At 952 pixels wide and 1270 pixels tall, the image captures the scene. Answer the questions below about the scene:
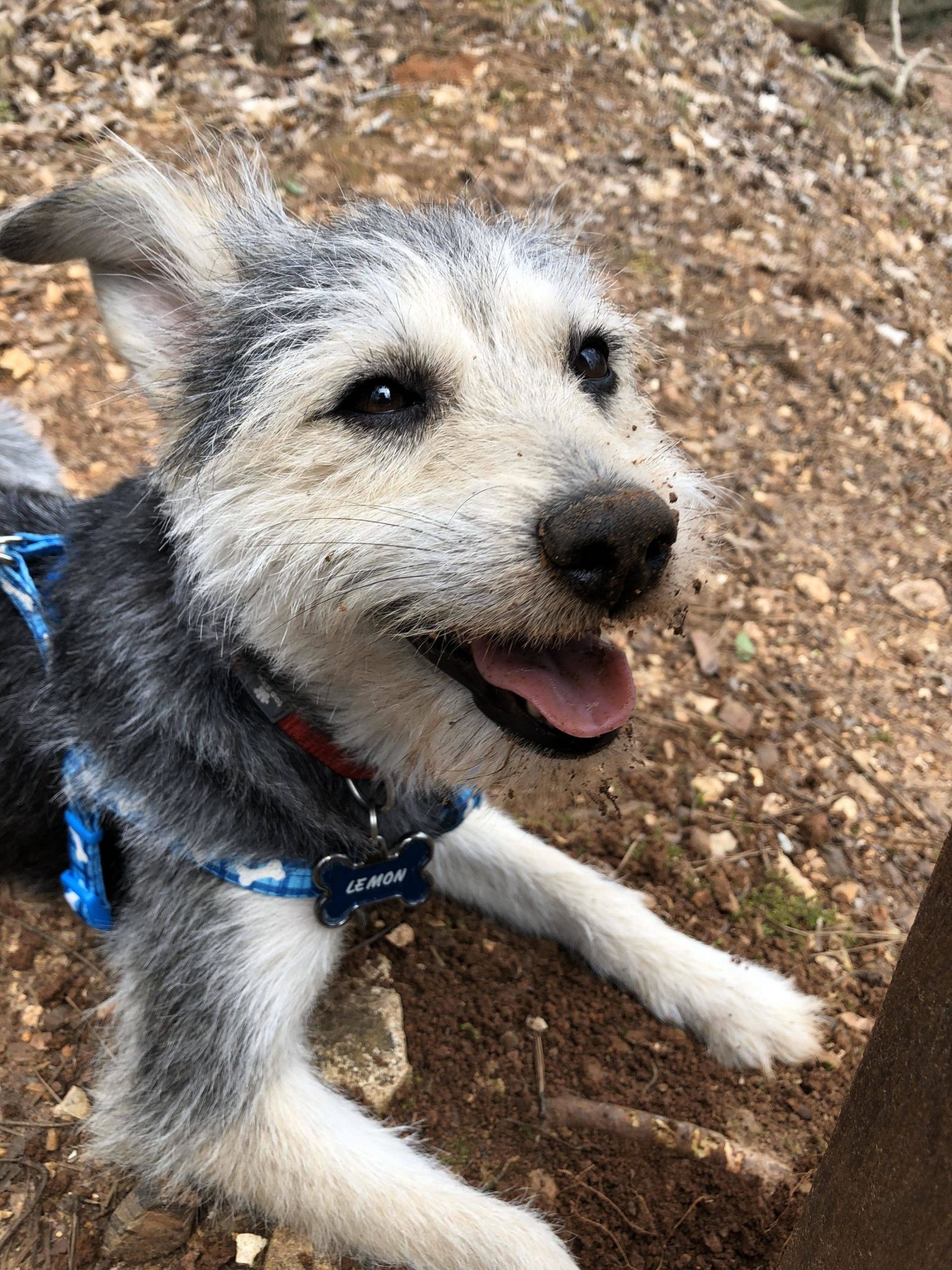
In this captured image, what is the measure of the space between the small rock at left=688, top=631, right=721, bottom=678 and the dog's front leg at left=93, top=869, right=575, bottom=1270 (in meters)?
2.25

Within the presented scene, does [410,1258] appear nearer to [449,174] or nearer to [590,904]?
[590,904]

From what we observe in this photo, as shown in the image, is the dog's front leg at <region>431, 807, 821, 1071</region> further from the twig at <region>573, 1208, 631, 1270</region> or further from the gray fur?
the gray fur

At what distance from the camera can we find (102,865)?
2.74 metres

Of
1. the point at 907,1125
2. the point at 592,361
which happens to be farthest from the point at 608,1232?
the point at 592,361

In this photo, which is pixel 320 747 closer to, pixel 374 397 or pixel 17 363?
pixel 374 397

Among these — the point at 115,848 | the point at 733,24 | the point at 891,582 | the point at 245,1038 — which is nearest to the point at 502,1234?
the point at 245,1038

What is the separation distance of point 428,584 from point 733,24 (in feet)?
28.8

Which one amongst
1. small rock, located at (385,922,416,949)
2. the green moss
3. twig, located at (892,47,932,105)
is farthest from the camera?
twig, located at (892,47,932,105)

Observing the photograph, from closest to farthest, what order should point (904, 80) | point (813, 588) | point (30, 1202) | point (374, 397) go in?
point (374, 397) < point (30, 1202) < point (813, 588) < point (904, 80)

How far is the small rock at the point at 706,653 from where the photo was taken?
4152 mm

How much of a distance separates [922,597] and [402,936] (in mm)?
3206

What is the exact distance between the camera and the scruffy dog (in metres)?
1.96

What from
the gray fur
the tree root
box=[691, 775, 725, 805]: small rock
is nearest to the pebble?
box=[691, 775, 725, 805]: small rock

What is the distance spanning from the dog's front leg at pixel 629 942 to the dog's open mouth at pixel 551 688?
3.97 feet
